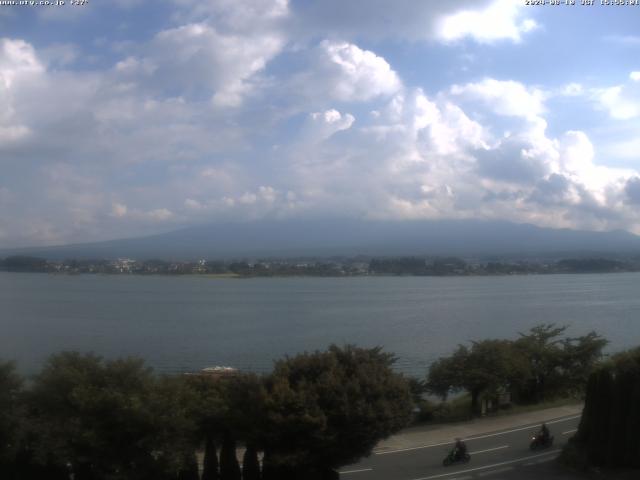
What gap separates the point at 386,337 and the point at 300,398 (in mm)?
25381

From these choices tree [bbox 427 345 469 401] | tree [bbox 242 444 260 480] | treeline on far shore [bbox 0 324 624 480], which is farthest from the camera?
Answer: tree [bbox 427 345 469 401]

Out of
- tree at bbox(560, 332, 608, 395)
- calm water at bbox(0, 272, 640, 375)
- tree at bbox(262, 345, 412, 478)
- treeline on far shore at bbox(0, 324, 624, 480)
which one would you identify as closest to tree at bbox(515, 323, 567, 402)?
tree at bbox(560, 332, 608, 395)

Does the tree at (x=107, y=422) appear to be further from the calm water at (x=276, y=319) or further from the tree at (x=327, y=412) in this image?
the calm water at (x=276, y=319)

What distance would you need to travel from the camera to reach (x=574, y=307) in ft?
167

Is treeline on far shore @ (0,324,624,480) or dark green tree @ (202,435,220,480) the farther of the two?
dark green tree @ (202,435,220,480)

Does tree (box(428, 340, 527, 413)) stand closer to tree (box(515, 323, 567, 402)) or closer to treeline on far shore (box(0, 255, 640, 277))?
tree (box(515, 323, 567, 402))

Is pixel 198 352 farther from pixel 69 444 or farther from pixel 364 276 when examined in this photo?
pixel 364 276

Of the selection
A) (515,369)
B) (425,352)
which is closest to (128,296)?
(425,352)

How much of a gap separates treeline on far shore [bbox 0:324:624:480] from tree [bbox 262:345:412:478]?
2 centimetres

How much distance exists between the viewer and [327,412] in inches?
378

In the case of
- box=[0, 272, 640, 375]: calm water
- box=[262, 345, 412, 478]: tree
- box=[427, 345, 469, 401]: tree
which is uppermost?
box=[262, 345, 412, 478]: tree

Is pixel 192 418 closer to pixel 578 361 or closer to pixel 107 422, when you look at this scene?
pixel 107 422

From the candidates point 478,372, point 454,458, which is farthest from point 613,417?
point 478,372

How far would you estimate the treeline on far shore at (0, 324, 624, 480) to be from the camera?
8.85 m
